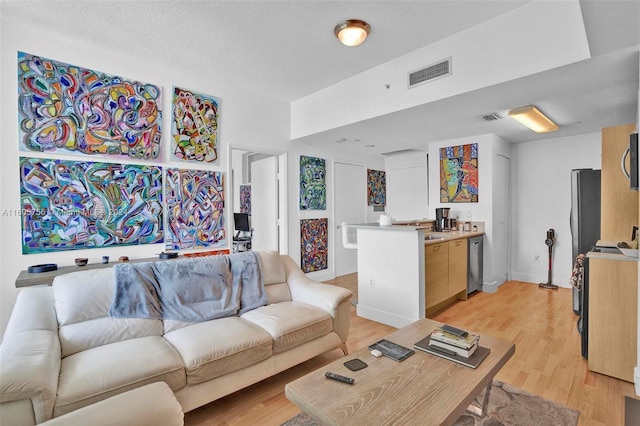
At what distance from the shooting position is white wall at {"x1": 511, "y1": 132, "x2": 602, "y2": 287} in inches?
181

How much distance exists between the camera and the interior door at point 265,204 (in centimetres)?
482

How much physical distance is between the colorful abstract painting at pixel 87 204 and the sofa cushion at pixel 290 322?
5.48 ft

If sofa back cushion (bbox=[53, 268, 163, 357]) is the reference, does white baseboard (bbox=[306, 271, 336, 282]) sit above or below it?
below

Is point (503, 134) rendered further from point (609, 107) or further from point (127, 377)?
point (127, 377)

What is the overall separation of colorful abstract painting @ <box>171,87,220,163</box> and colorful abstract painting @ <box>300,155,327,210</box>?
1533 mm

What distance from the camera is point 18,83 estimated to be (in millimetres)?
2635

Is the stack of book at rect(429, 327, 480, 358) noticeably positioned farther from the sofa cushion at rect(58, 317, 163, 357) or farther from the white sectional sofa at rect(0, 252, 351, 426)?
the sofa cushion at rect(58, 317, 163, 357)

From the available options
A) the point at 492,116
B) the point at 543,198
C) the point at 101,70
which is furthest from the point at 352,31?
the point at 543,198

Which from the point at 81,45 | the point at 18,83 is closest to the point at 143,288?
Answer: the point at 18,83

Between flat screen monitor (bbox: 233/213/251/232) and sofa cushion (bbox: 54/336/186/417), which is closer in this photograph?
sofa cushion (bbox: 54/336/186/417)

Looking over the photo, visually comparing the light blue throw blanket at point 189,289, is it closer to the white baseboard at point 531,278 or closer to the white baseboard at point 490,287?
the white baseboard at point 490,287

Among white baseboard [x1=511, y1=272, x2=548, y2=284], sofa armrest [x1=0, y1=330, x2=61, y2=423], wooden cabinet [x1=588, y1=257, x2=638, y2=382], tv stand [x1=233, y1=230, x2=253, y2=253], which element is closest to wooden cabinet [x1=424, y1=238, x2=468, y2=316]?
wooden cabinet [x1=588, y1=257, x2=638, y2=382]

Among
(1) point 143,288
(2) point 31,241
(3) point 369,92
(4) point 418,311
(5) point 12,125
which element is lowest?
(4) point 418,311

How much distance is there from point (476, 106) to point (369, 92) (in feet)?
3.71
